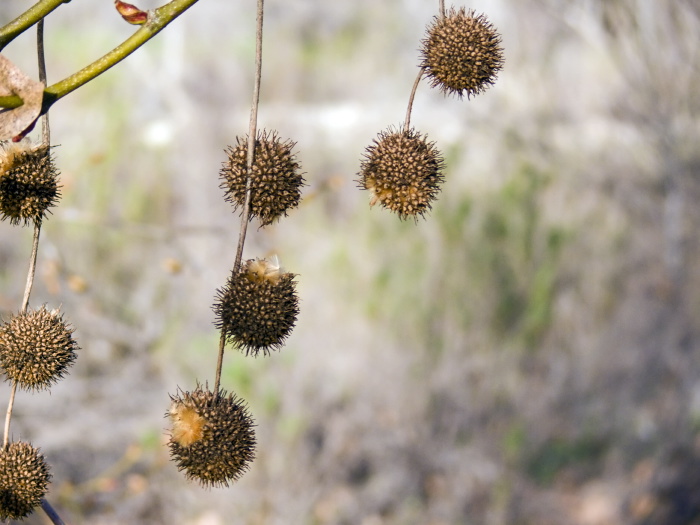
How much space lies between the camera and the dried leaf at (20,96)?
3.15ft

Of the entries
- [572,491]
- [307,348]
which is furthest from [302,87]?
[572,491]

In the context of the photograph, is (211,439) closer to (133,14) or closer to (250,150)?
(250,150)

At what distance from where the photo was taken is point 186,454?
114cm

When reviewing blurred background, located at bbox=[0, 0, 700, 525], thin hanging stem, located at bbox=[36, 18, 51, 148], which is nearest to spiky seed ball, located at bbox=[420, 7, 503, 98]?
thin hanging stem, located at bbox=[36, 18, 51, 148]

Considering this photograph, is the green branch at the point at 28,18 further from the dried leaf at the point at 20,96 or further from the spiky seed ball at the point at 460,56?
the spiky seed ball at the point at 460,56

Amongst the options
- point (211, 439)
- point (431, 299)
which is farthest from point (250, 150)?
point (431, 299)

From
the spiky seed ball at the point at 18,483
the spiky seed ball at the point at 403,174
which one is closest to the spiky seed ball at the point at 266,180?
the spiky seed ball at the point at 403,174

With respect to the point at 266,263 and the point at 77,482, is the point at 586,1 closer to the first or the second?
the point at 77,482

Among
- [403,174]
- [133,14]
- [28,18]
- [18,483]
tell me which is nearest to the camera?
[28,18]

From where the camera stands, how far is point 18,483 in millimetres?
1144

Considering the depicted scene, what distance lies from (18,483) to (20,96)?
1.75 feet

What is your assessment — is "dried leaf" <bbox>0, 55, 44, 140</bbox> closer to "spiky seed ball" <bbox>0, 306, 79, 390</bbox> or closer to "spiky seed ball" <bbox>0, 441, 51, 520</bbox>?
"spiky seed ball" <bbox>0, 306, 79, 390</bbox>

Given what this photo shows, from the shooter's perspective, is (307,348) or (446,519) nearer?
(307,348)

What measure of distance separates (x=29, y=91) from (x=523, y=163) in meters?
6.14
